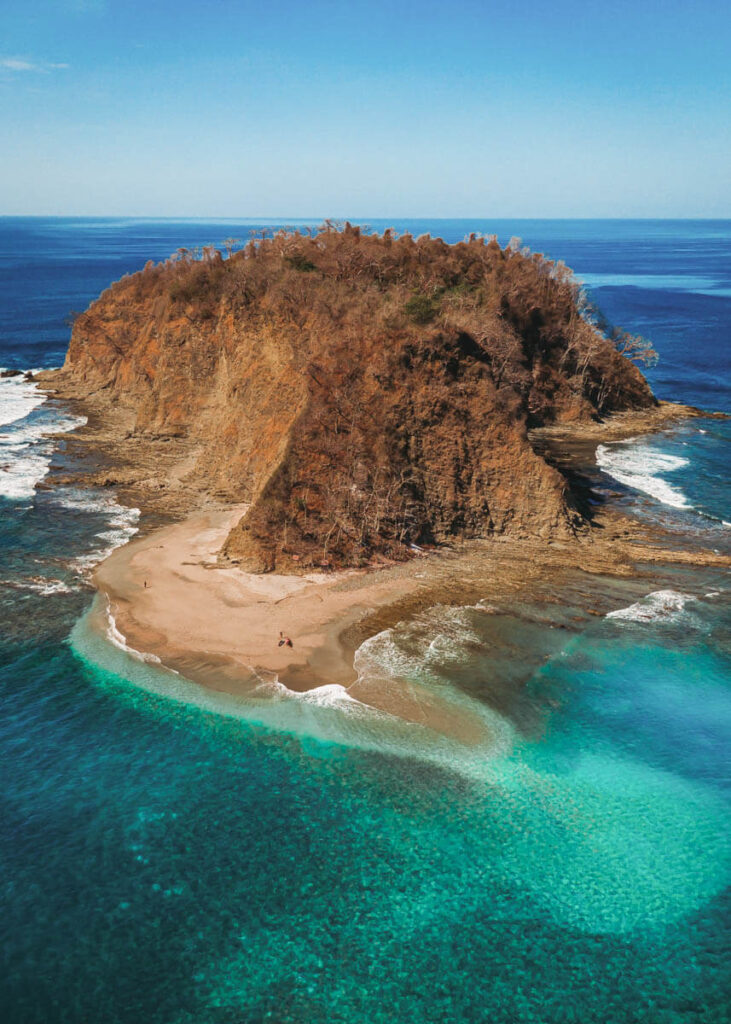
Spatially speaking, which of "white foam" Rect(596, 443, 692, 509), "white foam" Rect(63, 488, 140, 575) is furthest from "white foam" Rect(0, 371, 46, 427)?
"white foam" Rect(596, 443, 692, 509)

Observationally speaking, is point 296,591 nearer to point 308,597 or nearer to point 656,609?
point 308,597

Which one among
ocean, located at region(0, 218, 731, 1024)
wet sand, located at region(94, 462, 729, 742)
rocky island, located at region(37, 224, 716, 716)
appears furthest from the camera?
rocky island, located at region(37, 224, 716, 716)

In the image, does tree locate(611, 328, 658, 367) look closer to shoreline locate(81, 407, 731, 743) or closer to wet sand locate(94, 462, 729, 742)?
shoreline locate(81, 407, 731, 743)

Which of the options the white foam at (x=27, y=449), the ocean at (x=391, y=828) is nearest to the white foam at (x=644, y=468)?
the ocean at (x=391, y=828)

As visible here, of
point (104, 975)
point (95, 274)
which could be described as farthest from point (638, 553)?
point (95, 274)

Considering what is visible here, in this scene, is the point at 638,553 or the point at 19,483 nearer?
the point at 638,553

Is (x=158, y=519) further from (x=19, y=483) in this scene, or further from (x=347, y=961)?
(x=347, y=961)

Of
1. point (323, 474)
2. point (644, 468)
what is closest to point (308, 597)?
point (323, 474)
